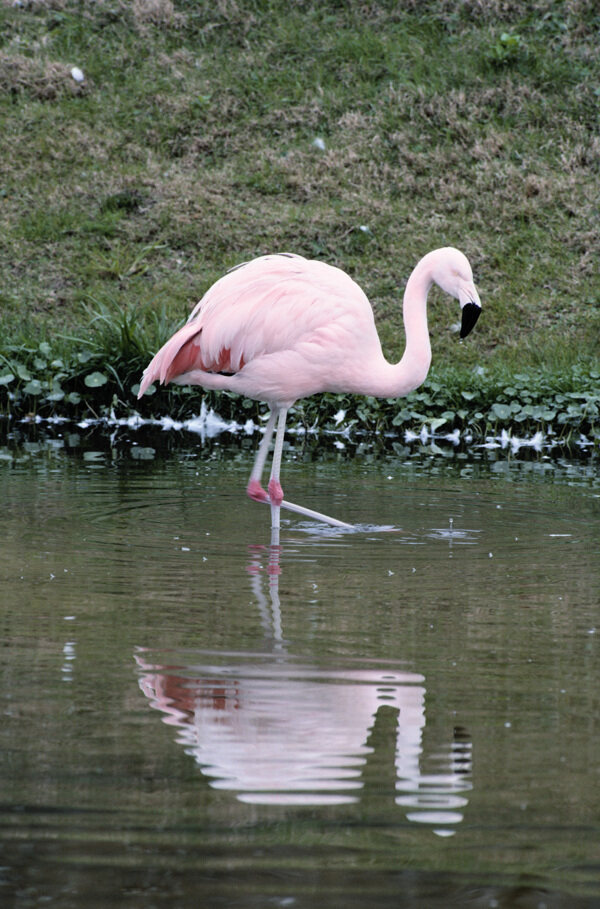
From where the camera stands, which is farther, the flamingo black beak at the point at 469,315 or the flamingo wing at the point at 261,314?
the flamingo wing at the point at 261,314

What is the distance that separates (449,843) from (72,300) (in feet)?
31.0

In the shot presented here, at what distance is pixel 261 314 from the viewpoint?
6.44 meters

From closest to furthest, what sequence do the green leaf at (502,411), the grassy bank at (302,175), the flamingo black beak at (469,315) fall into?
the flamingo black beak at (469,315) → the green leaf at (502,411) → the grassy bank at (302,175)

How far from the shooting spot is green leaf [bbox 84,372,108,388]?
31.5ft

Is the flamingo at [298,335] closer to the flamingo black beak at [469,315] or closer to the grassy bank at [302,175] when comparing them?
the flamingo black beak at [469,315]

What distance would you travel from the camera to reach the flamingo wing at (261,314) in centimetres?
642

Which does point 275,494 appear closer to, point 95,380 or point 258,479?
point 258,479

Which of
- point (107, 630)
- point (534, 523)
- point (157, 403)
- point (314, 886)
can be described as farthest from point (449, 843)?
point (157, 403)

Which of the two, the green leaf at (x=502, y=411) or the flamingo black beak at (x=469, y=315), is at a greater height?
the flamingo black beak at (x=469, y=315)

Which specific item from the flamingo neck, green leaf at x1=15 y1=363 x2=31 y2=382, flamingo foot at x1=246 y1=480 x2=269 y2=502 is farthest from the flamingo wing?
green leaf at x1=15 y1=363 x2=31 y2=382

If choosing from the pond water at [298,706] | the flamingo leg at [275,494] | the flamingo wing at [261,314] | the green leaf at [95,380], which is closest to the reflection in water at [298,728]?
the pond water at [298,706]

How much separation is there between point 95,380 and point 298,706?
21.4 ft

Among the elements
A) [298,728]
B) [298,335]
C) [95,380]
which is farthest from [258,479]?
[298,728]

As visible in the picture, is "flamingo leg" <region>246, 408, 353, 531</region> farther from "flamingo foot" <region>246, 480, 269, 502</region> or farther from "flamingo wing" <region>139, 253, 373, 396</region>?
"flamingo wing" <region>139, 253, 373, 396</region>
